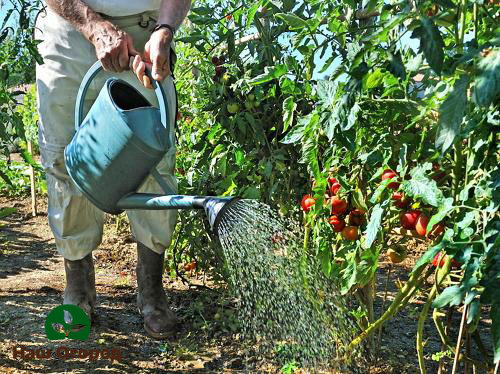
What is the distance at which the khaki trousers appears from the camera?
235 centimetres

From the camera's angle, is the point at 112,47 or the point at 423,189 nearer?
the point at 423,189

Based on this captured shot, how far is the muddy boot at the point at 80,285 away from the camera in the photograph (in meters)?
2.46

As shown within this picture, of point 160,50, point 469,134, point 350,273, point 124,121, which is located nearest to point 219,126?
point 160,50

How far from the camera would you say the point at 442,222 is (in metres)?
1.59

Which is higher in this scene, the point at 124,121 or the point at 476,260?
the point at 124,121

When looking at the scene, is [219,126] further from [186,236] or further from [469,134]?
[469,134]

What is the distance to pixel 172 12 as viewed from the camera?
226 centimetres

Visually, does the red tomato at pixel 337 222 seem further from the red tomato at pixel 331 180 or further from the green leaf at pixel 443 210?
the green leaf at pixel 443 210

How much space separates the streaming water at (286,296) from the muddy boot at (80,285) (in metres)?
0.53

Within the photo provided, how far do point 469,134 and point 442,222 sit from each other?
11.0 inches

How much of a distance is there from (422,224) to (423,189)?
0.18 m

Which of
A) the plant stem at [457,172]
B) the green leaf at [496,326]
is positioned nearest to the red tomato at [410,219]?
the plant stem at [457,172]

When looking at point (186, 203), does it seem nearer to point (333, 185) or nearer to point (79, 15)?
point (333, 185)

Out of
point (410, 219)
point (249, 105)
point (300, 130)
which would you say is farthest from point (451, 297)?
point (249, 105)
